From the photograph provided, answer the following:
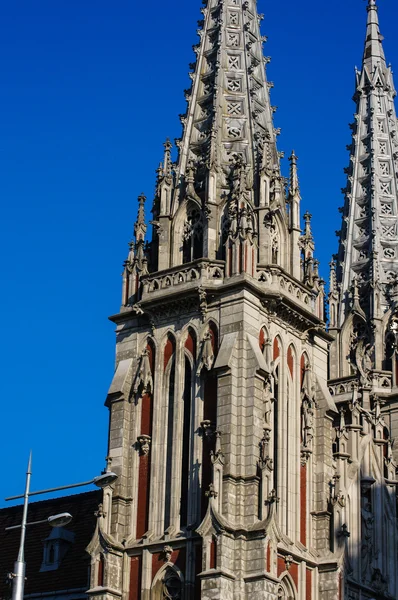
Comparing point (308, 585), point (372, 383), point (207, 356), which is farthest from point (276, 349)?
point (372, 383)

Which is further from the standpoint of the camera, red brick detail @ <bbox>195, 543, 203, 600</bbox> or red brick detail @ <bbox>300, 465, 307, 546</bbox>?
red brick detail @ <bbox>300, 465, 307, 546</bbox>

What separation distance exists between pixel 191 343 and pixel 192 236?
454 cm

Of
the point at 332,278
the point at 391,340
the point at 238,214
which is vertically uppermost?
the point at 332,278

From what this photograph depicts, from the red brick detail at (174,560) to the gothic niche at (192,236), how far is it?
1075cm

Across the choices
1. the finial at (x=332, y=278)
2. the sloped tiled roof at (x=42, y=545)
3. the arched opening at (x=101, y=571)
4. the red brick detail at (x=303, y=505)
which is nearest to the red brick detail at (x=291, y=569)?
the red brick detail at (x=303, y=505)

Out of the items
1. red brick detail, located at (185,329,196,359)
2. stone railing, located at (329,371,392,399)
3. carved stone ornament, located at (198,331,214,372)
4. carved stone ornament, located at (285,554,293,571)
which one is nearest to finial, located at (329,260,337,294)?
stone railing, located at (329,371,392,399)

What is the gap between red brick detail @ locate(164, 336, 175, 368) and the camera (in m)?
50.5

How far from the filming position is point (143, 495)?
48.8 metres

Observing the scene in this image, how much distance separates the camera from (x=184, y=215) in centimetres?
5312

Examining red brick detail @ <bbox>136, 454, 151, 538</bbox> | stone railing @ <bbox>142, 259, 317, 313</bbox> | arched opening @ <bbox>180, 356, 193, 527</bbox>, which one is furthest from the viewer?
stone railing @ <bbox>142, 259, 317, 313</bbox>

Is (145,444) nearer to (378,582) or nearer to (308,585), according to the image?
(308,585)

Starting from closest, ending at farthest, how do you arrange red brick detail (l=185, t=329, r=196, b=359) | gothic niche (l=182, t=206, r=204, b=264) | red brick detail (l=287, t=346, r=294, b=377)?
red brick detail (l=185, t=329, r=196, b=359) → red brick detail (l=287, t=346, r=294, b=377) → gothic niche (l=182, t=206, r=204, b=264)

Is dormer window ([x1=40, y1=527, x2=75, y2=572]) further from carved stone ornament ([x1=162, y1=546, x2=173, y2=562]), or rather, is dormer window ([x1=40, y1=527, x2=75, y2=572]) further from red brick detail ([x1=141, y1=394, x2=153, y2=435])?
carved stone ornament ([x1=162, y1=546, x2=173, y2=562])

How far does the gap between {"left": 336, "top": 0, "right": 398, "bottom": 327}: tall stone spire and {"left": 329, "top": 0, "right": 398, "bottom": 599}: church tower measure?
0.04 metres
